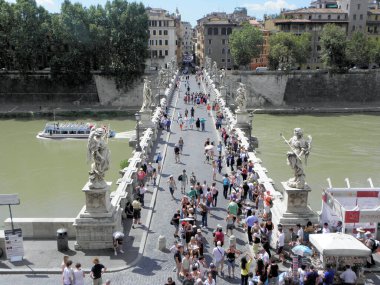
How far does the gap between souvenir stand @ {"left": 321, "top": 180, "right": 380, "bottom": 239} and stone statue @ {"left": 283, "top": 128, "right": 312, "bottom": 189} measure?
1440 millimetres

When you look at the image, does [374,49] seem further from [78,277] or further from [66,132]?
[78,277]

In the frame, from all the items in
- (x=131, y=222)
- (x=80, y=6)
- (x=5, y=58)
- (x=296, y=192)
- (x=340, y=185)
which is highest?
(x=80, y=6)

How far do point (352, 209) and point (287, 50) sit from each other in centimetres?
5831

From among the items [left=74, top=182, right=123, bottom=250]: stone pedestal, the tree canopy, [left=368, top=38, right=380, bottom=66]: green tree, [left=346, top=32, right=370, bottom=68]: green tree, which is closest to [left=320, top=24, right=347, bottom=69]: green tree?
[left=346, top=32, right=370, bottom=68]: green tree

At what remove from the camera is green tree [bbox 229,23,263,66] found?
242 ft

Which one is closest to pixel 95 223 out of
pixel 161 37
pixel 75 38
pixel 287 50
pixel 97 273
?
pixel 97 273

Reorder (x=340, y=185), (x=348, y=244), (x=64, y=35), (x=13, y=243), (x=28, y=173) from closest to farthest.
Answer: (x=348, y=244) → (x=13, y=243) → (x=340, y=185) → (x=28, y=173) → (x=64, y=35)

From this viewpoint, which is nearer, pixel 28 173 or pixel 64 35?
pixel 28 173

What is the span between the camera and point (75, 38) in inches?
2379

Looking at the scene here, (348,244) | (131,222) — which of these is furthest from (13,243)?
(348,244)

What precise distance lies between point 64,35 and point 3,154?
24.1m

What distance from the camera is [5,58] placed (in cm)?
6234

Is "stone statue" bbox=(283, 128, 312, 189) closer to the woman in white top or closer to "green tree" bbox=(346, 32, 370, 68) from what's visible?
the woman in white top

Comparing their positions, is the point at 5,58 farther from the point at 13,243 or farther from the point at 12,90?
the point at 13,243
